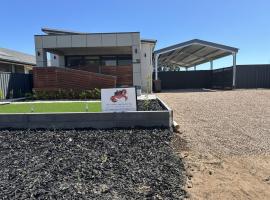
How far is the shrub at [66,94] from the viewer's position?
14.2 m

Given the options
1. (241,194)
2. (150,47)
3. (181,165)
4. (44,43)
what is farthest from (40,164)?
(150,47)

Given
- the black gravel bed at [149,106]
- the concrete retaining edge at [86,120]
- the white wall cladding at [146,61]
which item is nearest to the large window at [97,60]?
the white wall cladding at [146,61]

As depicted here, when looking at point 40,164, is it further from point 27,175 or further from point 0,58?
point 0,58

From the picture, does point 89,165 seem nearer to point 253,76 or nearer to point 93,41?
point 93,41

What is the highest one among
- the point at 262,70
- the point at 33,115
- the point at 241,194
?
the point at 262,70

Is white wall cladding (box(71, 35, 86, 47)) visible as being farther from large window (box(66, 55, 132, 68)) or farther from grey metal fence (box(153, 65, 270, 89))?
grey metal fence (box(153, 65, 270, 89))

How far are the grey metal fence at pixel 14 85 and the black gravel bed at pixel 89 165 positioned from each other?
873cm

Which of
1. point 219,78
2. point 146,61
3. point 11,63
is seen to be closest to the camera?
point 146,61

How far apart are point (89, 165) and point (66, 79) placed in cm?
1103

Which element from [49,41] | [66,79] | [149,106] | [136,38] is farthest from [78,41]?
[149,106]

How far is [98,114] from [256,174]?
3.87m

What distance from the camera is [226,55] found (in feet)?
78.3

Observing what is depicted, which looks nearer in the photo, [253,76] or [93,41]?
[93,41]

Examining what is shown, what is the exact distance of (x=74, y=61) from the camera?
65.1 feet
